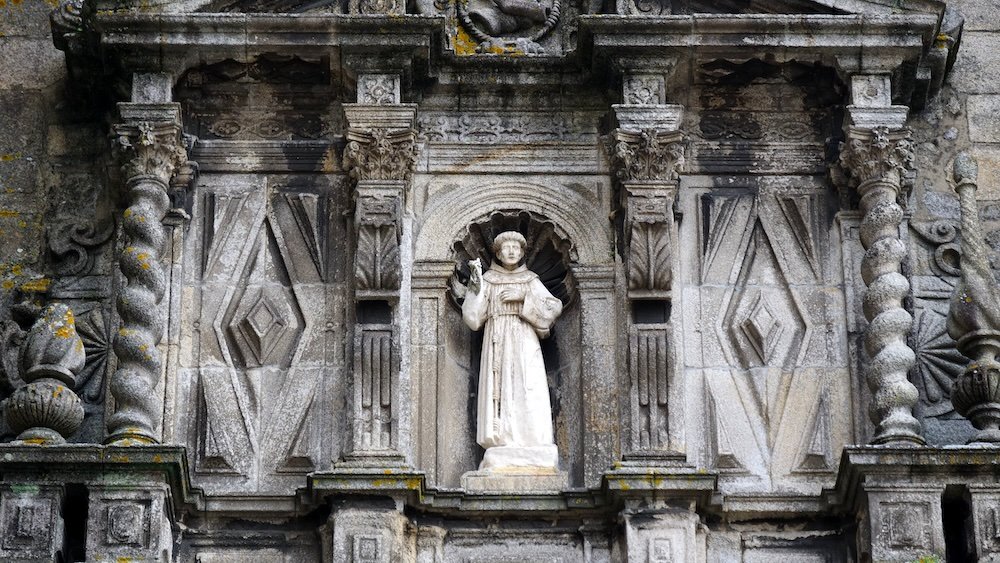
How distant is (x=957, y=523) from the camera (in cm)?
1808

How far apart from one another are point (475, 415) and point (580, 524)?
1213 mm

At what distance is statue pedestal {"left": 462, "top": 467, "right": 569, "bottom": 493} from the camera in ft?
60.5

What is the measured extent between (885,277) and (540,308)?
2364 mm

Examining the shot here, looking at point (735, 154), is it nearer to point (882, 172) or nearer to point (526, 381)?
point (882, 172)

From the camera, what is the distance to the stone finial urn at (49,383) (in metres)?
18.1

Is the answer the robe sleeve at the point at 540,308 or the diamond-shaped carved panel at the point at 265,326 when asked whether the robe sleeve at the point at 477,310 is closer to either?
the robe sleeve at the point at 540,308

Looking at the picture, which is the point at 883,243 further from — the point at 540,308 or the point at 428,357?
the point at 428,357

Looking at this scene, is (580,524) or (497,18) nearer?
(580,524)

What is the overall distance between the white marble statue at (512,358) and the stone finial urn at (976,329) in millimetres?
2735

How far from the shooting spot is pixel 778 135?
20.0 metres

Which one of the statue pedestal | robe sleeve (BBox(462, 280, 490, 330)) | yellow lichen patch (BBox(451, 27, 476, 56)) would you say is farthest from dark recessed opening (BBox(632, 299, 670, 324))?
yellow lichen patch (BBox(451, 27, 476, 56))

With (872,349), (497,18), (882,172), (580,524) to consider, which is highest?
(497,18)

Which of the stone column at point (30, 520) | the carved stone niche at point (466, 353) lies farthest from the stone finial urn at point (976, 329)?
the stone column at point (30, 520)

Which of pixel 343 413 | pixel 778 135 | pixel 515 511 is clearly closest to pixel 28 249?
pixel 343 413
